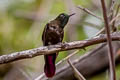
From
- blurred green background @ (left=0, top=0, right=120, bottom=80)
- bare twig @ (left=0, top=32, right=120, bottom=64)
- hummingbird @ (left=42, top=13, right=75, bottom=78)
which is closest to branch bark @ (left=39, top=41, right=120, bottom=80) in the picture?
blurred green background @ (left=0, top=0, right=120, bottom=80)

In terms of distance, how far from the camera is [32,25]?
12.9ft

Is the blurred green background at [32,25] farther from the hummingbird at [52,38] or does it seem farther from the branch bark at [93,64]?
the hummingbird at [52,38]

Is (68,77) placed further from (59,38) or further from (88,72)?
(59,38)

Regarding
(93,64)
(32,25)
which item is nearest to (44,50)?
(93,64)

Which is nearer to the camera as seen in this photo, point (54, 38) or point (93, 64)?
point (54, 38)

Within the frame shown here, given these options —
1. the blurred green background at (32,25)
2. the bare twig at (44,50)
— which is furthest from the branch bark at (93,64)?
the bare twig at (44,50)

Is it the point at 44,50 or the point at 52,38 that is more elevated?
the point at 44,50

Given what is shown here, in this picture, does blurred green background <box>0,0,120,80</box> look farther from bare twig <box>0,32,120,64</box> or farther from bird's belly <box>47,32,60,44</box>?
bare twig <box>0,32,120,64</box>

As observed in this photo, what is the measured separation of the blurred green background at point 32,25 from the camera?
141 inches

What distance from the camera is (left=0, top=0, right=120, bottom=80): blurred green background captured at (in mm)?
3574

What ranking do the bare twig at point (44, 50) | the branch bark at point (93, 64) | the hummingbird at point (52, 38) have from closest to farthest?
the bare twig at point (44, 50) < the hummingbird at point (52, 38) < the branch bark at point (93, 64)

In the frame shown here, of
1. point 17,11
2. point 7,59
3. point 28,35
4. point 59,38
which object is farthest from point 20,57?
point 17,11

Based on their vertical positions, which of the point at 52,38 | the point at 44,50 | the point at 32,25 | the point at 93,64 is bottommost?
the point at 93,64

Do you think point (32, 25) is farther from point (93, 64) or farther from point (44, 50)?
point (44, 50)
